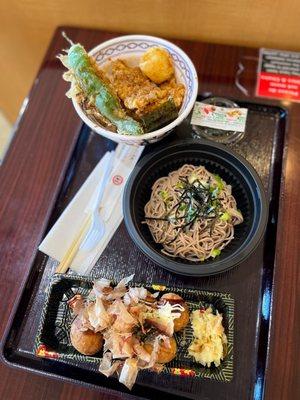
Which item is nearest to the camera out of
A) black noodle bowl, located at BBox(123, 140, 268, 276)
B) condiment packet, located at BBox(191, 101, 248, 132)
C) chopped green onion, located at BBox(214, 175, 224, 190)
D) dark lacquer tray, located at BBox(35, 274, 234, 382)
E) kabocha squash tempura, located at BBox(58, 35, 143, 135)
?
dark lacquer tray, located at BBox(35, 274, 234, 382)

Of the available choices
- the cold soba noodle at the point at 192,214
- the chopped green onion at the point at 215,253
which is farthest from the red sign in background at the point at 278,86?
the chopped green onion at the point at 215,253

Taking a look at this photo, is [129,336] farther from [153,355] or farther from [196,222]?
[196,222]

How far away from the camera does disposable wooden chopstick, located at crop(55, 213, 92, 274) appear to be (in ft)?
4.58

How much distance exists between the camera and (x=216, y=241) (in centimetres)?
140

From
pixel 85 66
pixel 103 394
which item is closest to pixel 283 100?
pixel 85 66

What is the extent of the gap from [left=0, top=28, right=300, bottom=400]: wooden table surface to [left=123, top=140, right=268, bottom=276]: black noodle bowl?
0.51 ft

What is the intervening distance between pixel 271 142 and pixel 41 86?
46.0 inches

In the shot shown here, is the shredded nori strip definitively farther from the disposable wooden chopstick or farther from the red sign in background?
the red sign in background

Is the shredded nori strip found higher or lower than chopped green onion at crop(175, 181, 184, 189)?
lower

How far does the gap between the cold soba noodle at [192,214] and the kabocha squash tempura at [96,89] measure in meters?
0.29

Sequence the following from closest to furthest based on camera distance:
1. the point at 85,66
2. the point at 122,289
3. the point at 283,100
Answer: the point at 122,289 < the point at 85,66 < the point at 283,100

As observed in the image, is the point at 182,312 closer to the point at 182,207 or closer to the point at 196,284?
the point at 196,284

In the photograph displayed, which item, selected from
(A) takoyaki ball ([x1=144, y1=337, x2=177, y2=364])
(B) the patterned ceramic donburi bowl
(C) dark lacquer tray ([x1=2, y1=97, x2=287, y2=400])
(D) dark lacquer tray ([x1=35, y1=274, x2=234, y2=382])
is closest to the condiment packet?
(C) dark lacquer tray ([x1=2, y1=97, x2=287, y2=400])

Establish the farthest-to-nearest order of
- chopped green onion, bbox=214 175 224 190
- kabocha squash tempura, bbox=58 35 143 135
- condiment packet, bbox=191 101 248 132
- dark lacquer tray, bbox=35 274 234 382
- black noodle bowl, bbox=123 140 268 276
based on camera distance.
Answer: condiment packet, bbox=191 101 248 132 < chopped green onion, bbox=214 175 224 190 < kabocha squash tempura, bbox=58 35 143 135 < black noodle bowl, bbox=123 140 268 276 < dark lacquer tray, bbox=35 274 234 382
